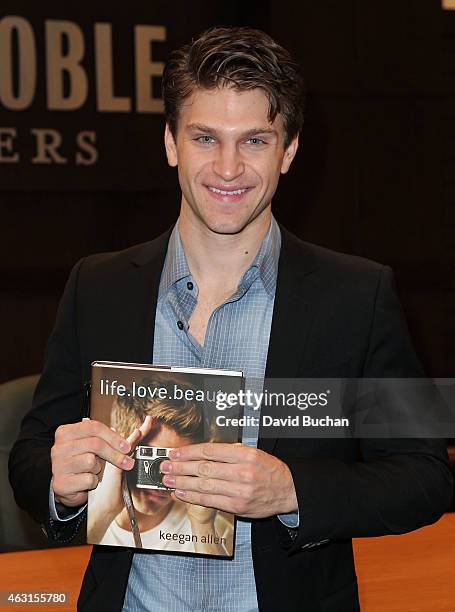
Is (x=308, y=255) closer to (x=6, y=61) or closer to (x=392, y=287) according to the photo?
(x=392, y=287)

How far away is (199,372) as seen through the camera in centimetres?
140

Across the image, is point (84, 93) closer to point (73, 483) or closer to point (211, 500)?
point (73, 483)

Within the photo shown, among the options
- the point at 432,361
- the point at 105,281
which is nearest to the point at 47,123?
the point at 432,361

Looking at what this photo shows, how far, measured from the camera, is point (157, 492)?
56.4 inches

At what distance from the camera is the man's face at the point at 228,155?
1.62 m

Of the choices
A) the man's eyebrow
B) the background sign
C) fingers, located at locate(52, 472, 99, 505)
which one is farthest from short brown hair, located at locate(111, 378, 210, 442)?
the background sign

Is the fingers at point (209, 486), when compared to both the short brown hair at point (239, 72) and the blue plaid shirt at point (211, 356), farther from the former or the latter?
the short brown hair at point (239, 72)

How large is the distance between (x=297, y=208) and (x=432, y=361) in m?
1.06

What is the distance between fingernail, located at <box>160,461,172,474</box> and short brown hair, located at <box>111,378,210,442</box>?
5cm

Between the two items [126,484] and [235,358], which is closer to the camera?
[126,484]

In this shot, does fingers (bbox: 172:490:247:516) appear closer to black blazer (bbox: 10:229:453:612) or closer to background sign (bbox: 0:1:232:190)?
black blazer (bbox: 10:229:453:612)

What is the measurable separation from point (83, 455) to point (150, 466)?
4.4 inches

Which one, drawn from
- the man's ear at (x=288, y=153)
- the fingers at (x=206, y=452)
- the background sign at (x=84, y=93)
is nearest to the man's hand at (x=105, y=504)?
the fingers at (x=206, y=452)

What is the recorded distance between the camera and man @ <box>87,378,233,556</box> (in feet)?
4.64
